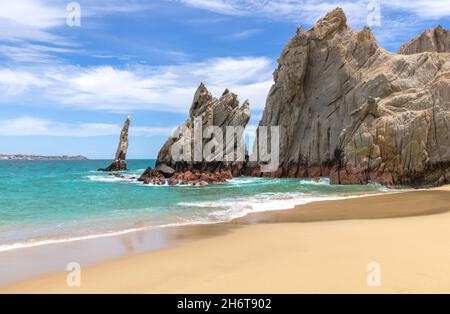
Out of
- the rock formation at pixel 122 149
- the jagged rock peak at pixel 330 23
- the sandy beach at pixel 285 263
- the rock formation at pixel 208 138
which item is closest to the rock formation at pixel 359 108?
the jagged rock peak at pixel 330 23

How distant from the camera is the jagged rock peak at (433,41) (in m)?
62.4

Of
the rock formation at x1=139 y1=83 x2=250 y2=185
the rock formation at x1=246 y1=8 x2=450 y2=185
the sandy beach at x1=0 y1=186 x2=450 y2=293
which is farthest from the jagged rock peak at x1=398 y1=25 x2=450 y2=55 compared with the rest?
the sandy beach at x1=0 y1=186 x2=450 y2=293

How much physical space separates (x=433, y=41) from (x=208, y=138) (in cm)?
4286

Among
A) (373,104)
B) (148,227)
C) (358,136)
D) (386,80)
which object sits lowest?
(148,227)

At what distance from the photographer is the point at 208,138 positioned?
212ft

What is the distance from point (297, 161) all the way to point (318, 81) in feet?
45.6

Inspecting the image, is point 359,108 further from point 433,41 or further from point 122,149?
point 122,149

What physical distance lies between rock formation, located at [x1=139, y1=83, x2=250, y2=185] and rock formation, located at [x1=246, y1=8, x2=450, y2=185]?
3.69m

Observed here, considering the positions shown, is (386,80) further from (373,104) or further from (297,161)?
(297,161)

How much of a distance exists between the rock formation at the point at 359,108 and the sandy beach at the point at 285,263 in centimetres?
2603

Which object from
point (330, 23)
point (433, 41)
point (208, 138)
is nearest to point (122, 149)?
point (208, 138)

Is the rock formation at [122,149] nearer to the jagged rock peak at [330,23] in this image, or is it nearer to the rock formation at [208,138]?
the rock formation at [208,138]
